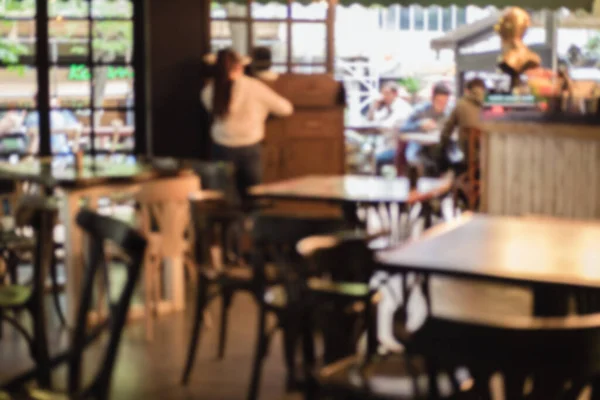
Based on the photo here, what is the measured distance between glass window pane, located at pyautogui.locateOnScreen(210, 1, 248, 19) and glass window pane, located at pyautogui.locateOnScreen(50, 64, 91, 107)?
1.19 m

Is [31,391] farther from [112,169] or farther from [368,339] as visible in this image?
[112,169]

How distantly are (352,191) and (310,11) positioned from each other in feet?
12.0

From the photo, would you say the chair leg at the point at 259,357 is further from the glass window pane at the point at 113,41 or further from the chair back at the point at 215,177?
the glass window pane at the point at 113,41

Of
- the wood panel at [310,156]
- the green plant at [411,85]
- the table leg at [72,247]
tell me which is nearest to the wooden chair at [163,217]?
the table leg at [72,247]

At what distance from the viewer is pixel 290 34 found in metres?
9.59

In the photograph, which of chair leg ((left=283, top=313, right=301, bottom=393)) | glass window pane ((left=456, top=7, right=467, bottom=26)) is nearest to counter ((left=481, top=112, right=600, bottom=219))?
chair leg ((left=283, top=313, right=301, bottom=393))

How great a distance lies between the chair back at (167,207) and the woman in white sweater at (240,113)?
2.08 m

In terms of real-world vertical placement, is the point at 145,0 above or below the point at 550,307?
above

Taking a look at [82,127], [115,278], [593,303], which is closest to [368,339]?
[593,303]

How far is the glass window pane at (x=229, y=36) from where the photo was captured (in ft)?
30.6

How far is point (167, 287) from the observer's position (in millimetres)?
7094

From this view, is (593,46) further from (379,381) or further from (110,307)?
(110,307)

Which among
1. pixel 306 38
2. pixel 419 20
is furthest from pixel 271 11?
pixel 419 20

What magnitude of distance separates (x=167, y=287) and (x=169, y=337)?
0.73 m
